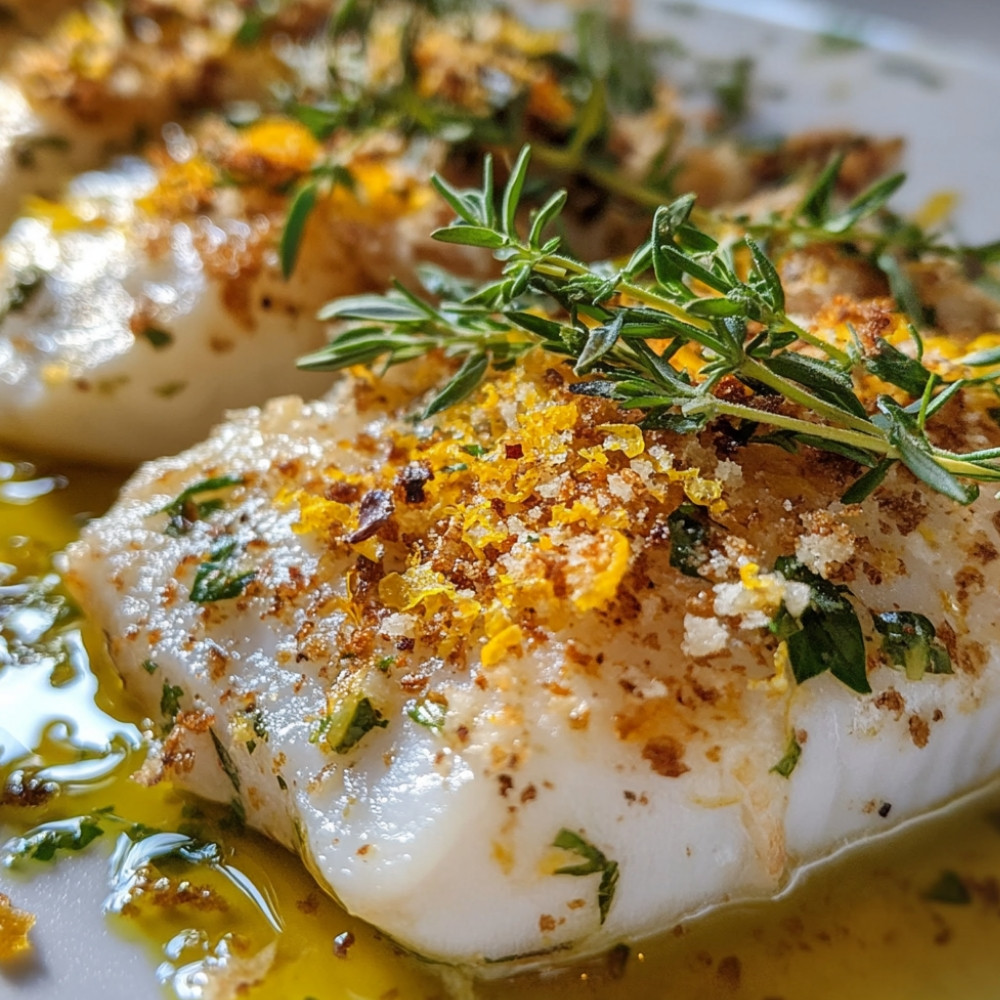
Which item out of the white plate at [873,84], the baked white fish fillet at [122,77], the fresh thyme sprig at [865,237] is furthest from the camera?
the white plate at [873,84]

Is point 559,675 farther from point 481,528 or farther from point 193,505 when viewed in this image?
point 193,505

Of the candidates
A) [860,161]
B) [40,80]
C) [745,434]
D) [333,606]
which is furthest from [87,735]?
[860,161]

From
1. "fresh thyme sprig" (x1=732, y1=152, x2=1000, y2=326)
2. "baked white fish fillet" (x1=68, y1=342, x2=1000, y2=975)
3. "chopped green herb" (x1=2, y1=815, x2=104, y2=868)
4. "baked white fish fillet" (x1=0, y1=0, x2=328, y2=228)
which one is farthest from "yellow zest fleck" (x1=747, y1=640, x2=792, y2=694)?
"baked white fish fillet" (x1=0, y1=0, x2=328, y2=228)

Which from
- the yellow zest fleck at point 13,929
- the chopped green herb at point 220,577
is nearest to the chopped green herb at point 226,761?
the chopped green herb at point 220,577

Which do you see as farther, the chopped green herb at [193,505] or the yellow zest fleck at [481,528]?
the chopped green herb at [193,505]

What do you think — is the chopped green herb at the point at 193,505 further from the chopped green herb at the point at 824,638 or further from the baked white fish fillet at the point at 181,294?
the chopped green herb at the point at 824,638

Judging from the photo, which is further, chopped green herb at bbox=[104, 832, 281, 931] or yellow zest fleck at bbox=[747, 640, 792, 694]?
chopped green herb at bbox=[104, 832, 281, 931]

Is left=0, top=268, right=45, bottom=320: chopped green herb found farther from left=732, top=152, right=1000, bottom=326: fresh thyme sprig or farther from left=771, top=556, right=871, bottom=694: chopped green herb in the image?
left=771, top=556, right=871, bottom=694: chopped green herb
